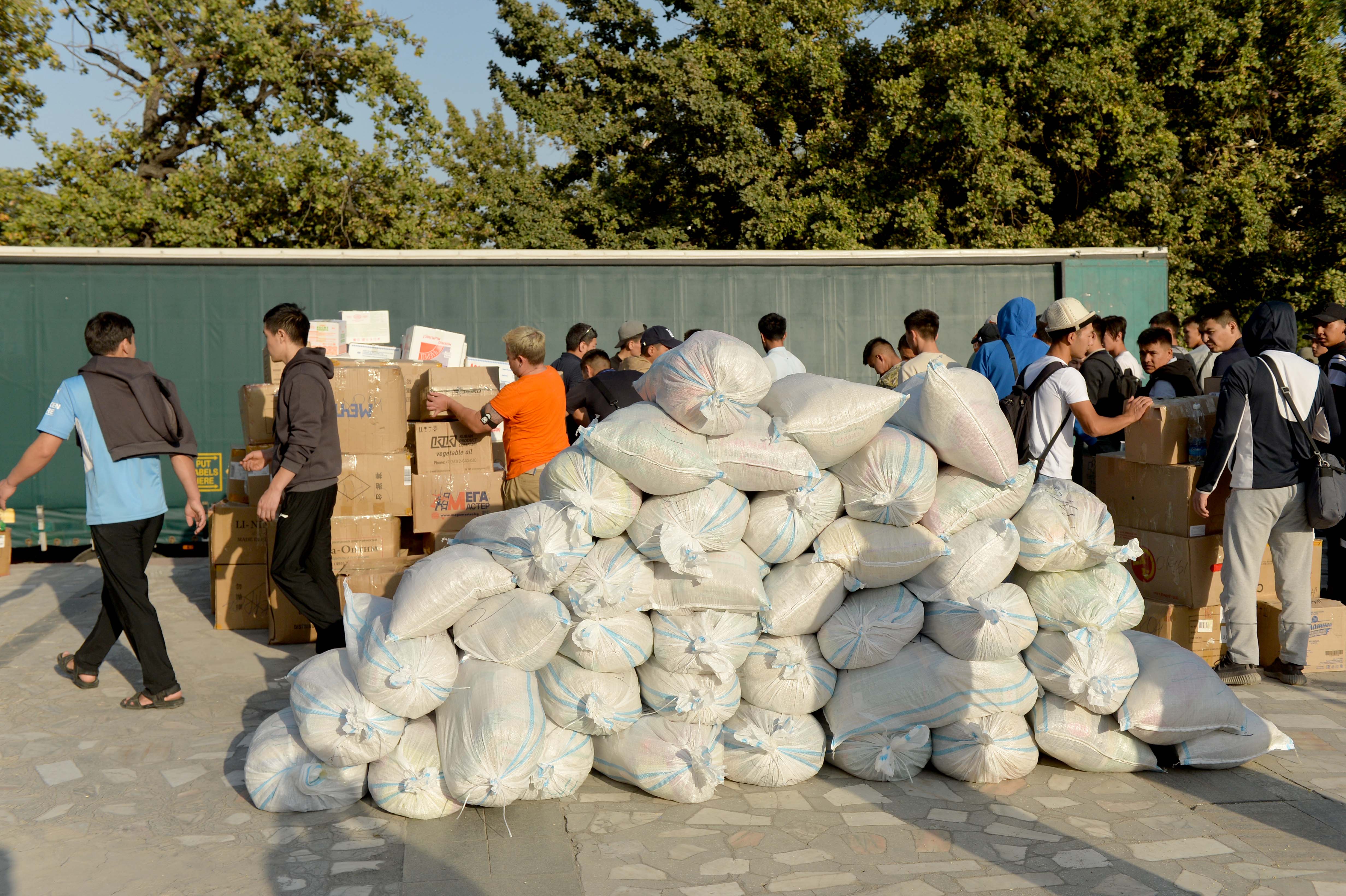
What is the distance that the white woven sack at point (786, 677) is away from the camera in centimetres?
356

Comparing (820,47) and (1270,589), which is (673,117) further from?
(1270,589)

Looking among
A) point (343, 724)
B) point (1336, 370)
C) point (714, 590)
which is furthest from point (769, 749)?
point (1336, 370)

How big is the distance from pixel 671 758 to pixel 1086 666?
1551 millimetres

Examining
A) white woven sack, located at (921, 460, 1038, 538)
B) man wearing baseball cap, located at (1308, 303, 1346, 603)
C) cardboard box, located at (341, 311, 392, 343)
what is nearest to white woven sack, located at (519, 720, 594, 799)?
white woven sack, located at (921, 460, 1038, 538)

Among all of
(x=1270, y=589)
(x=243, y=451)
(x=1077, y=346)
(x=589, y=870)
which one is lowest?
(x=589, y=870)

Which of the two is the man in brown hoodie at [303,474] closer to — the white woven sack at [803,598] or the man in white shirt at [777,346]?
the white woven sack at [803,598]

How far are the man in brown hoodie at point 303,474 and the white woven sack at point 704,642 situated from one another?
1.96 metres

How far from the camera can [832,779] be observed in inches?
146

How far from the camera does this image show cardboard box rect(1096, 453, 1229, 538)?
4836mm

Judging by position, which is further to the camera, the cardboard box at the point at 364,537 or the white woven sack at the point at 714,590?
the cardboard box at the point at 364,537

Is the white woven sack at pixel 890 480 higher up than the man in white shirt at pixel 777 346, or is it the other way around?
the man in white shirt at pixel 777 346

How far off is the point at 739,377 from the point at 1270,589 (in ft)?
11.9

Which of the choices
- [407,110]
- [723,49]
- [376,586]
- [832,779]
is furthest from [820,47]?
[832,779]

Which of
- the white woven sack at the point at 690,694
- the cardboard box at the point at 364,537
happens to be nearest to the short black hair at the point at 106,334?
the cardboard box at the point at 364,537
